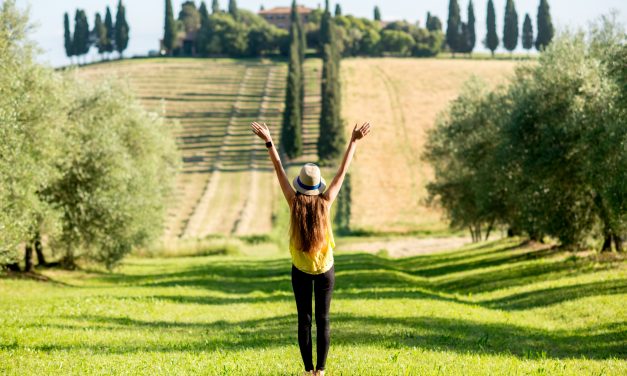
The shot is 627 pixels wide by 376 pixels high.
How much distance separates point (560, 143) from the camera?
1470 inches

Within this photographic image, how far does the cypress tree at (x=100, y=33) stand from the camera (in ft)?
625

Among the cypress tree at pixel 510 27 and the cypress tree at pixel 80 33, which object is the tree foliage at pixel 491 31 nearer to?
the cypress tree at pixel 510 27

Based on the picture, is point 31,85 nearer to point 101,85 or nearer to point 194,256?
point 101,85

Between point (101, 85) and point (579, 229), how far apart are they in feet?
93.6

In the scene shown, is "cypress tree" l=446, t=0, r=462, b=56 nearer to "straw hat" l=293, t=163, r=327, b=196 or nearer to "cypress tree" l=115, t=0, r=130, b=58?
"cypress tree" l=115, t=0, r=130, b=58

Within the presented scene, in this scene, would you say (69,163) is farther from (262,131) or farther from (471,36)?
(471,36)

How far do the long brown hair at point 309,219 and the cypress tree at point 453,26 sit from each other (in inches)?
6892

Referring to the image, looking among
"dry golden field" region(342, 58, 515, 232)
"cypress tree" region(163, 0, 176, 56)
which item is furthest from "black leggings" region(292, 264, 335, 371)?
"cypress tree" region(163, 0, 176, 56)

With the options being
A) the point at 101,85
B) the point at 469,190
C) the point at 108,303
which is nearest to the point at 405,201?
the point at 469,190

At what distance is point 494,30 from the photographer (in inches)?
7008

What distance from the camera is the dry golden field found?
303 ft

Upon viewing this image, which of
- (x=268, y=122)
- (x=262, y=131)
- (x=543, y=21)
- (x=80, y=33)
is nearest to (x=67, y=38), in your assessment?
(x=80, y=33)

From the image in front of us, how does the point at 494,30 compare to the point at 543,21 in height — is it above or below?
below

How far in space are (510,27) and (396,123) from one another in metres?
55.6
